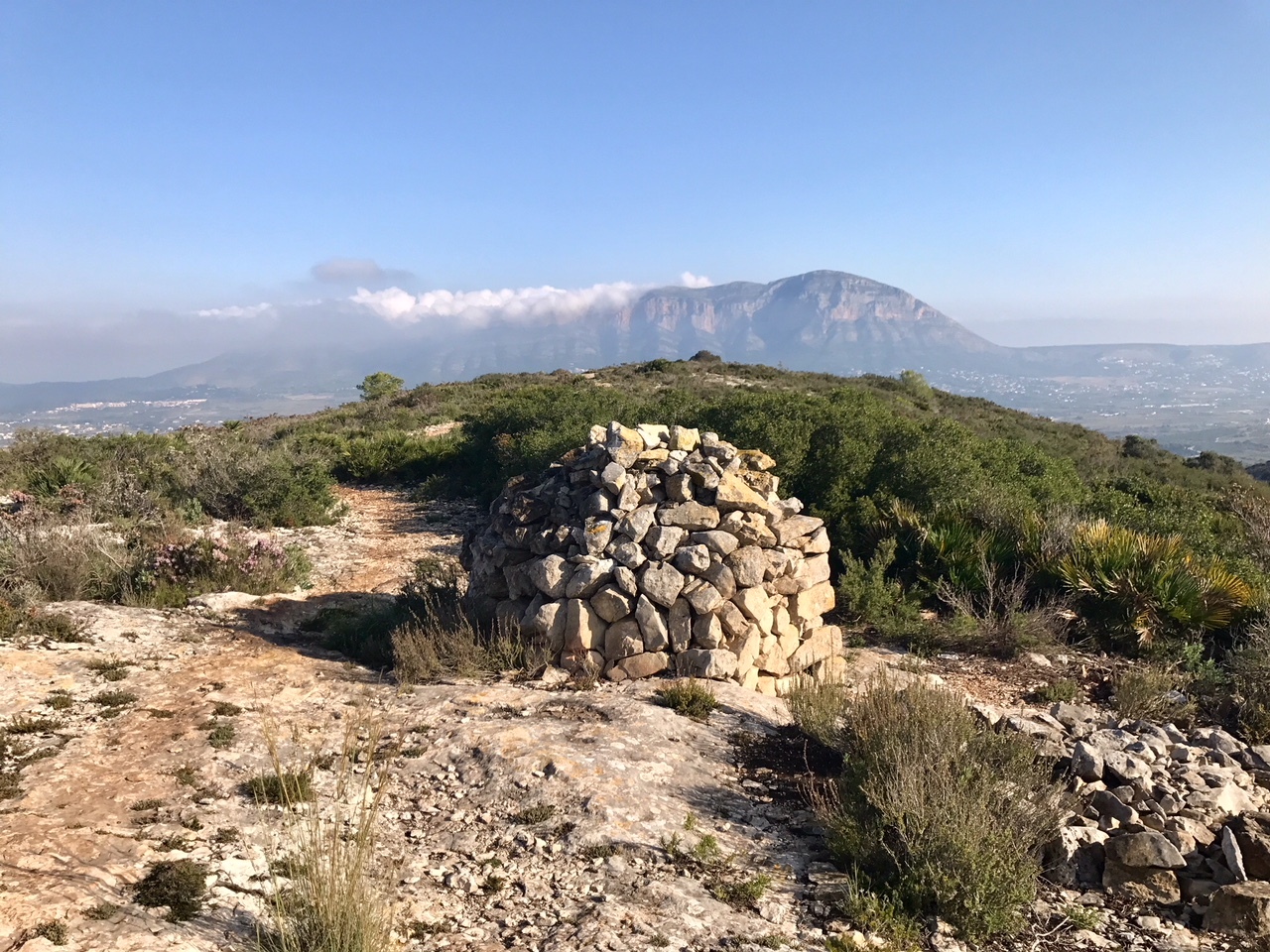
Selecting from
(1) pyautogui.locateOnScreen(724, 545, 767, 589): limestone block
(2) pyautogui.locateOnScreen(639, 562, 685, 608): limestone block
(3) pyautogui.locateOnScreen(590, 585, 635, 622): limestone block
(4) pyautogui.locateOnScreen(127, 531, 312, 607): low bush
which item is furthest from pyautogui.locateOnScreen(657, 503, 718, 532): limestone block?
(4) pyautogui.locateOnScreen(127, 531, 312, 607): low bush

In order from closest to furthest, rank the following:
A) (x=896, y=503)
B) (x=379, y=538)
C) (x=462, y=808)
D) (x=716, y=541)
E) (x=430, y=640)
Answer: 1. (x=462, y=808)
2. (x=430, y=640)
3. (x=716, y=541)
4. (x=896, y=503)
5. (x=379, y=538)

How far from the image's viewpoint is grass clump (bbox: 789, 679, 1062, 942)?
3643 mm

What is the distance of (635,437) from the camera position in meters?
7.90

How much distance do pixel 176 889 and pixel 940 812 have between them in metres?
3.55

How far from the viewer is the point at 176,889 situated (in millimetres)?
3449

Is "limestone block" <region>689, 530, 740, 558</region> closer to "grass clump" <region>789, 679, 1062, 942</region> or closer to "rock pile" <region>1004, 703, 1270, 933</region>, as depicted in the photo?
"grass clump" <region>789, 679, 1062, 942</region>

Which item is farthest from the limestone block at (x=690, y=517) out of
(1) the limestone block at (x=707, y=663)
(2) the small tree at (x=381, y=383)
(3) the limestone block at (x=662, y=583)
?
(2) the small tree at (x=381, y=383)

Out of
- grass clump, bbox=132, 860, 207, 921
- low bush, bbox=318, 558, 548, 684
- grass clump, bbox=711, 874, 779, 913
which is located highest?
grass clump, bbox=132, 860, 207, 921

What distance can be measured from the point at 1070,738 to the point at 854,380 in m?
37.4

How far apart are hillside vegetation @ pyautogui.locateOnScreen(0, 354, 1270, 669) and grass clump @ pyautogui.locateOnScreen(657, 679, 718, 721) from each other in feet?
10.2

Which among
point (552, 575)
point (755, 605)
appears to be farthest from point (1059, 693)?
point (552, 575)

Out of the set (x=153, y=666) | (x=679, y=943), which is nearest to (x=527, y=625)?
(x=153, y=666)

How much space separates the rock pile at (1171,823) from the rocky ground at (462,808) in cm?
8

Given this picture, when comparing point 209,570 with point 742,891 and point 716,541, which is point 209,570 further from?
point 742,891
